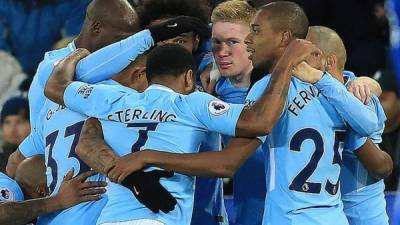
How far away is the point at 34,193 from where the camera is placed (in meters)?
5.62

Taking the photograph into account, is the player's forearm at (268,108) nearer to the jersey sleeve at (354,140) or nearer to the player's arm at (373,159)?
the jersey sleeve at (354,140)

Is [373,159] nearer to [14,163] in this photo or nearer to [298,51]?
[298,51]

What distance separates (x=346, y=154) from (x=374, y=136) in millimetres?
158

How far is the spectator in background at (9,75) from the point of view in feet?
28.5

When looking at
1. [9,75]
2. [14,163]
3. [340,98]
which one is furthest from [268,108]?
[9,75]

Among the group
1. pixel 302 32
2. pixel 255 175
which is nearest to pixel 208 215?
pixel 255 175

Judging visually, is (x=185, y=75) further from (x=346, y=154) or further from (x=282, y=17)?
(x=346, y=154)

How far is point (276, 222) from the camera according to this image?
4.94 metres

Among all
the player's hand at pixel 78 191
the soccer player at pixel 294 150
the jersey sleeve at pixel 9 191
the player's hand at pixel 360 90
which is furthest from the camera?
the jersey sleeve at pixel 9 191

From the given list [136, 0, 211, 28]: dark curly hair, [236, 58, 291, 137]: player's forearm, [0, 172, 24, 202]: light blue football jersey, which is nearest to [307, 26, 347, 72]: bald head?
[236, 58, 291, 137]: player's forearm

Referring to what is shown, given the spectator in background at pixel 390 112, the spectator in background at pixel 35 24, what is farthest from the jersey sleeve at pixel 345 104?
the spectator in background at pixel 35 24

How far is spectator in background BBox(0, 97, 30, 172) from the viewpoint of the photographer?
8.19 metres

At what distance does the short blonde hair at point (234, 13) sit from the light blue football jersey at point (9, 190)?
4.36 ft

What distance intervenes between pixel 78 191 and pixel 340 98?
1294 millimetres
